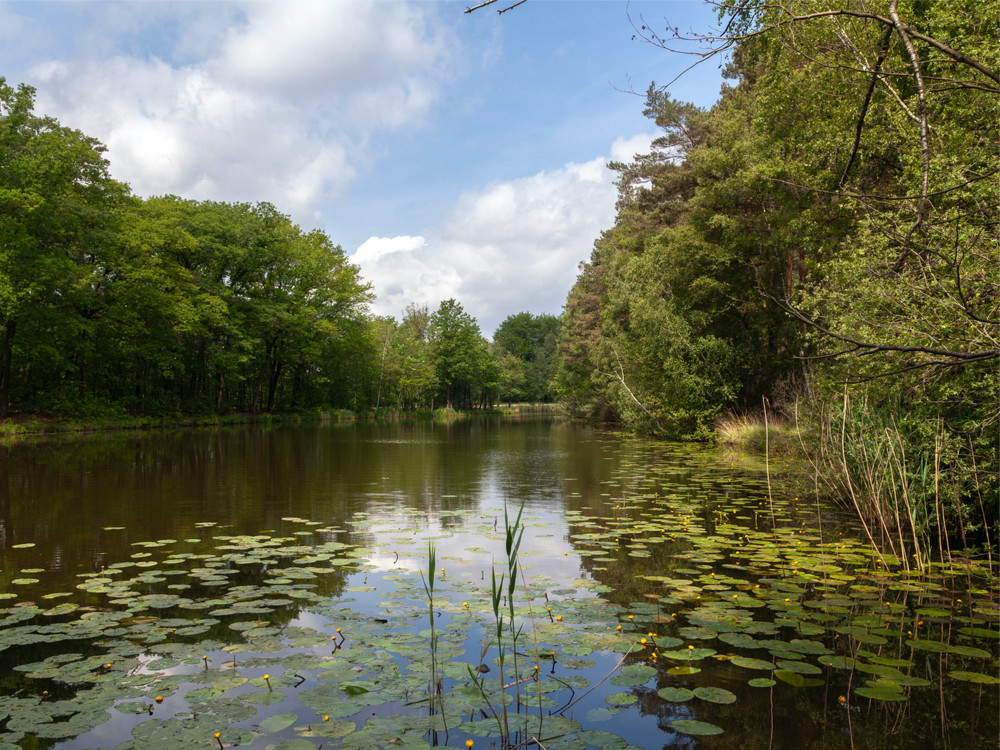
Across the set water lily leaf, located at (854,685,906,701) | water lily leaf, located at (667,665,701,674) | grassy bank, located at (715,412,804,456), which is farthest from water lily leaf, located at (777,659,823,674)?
grassy bank, located at (715,412,804,456)

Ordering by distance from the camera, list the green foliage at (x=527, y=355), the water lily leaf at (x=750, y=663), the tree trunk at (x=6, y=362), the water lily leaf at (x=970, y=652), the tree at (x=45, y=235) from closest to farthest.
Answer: the water lily leaf at (x=750, y=663) < the water lily leaf at (x=970, y=652) < the tree at (x=45, y=235) < the tree trunk at (x=6, y=362) < the green foliage at (x=527, y=355)

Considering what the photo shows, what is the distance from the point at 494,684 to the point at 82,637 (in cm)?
307

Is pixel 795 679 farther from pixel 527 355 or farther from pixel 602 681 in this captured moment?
pixel 527 355

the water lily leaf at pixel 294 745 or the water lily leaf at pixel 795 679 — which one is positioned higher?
the water lily leaf at pixel 294 745

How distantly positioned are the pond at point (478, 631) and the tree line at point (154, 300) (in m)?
20.6

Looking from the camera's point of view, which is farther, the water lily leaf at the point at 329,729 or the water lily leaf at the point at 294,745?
the water lily leaf at the point at 329,729

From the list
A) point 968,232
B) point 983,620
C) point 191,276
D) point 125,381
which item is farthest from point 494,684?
point 125,381

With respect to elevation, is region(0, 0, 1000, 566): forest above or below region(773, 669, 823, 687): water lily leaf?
above

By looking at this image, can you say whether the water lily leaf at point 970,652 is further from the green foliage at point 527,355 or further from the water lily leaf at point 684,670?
the green foliage at point 527,355

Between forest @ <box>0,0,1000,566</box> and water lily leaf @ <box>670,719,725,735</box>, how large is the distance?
2118 mm

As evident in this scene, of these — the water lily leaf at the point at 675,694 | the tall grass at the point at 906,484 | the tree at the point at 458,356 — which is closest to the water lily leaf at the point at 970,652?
the tall grass at the point at 906,484

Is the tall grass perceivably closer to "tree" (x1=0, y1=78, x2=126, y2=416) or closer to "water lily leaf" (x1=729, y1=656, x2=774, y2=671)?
"water lily leaf" (x1=729, y1=656, x2=774, y2=671)

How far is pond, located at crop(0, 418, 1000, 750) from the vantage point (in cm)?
331

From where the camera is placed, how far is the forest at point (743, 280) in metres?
5.44
